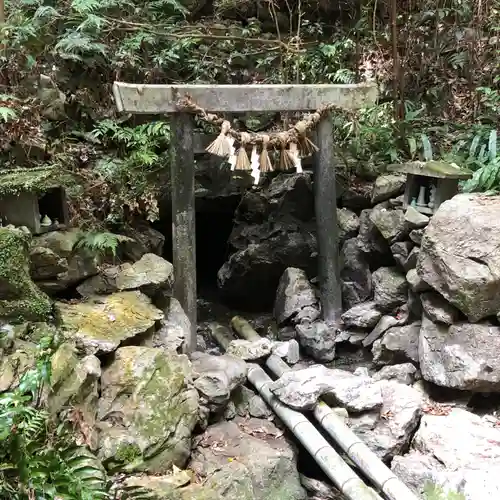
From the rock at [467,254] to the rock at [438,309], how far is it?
0.17 metres

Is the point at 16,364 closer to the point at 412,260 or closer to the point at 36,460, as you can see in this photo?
the point at 36,460

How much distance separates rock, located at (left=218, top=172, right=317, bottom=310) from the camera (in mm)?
7473

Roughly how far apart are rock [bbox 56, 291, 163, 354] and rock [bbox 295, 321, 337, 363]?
7.30 ft

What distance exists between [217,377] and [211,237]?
16.5ft

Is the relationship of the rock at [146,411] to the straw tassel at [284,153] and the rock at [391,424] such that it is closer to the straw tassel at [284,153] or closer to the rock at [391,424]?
the rock at [391,424]

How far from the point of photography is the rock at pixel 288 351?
240 inches

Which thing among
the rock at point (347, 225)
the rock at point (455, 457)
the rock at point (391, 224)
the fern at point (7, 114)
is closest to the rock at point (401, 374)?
the rock at point (455, 457)

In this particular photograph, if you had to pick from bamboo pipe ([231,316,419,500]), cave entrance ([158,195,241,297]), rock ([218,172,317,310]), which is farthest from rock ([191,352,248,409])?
cave entrance ([158,195,241,297])

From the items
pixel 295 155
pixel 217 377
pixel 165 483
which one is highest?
pixel 295 155

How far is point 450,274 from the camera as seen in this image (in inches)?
200

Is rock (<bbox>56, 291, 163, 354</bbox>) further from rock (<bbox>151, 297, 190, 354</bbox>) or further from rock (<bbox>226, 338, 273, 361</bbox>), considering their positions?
rock (<bbox>226, 338, 273, 361</bbox>)

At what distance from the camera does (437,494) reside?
13.1ft

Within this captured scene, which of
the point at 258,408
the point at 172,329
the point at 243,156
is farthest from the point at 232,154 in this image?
the point at 258,408

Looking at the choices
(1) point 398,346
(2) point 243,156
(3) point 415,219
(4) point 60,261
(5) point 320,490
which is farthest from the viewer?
(3) point 415,219
